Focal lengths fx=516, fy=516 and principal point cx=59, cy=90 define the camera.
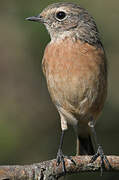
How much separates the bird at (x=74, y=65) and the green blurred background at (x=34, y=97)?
729mm

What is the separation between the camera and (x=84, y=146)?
8.14m

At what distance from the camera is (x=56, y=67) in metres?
7.29

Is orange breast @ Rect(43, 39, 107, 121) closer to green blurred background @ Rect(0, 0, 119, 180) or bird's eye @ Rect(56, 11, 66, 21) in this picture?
bird's eye @ Rect(56, 11, 66, 21)

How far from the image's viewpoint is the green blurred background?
836 cm

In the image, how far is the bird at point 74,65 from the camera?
7.24 meters

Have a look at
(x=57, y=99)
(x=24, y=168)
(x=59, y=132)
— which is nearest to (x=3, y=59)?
(x=59, y=132)

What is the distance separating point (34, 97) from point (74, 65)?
221cm

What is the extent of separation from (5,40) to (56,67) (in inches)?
99.5

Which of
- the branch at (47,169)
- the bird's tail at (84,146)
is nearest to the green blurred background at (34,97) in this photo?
the bird's tail at (84,146)

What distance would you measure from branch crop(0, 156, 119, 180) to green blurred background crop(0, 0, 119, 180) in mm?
1978

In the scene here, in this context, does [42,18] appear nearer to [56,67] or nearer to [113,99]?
[56,67]

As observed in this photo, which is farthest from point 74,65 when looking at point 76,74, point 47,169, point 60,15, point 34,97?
point 34,97

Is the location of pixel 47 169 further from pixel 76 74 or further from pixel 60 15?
pixel 60 15

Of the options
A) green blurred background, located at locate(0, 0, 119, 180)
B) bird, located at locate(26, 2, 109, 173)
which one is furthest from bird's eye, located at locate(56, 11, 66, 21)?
green blurred background, located at locate(0, 0, 119, 180)
